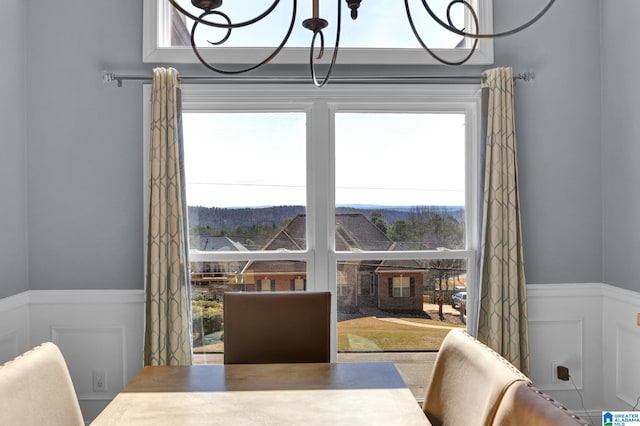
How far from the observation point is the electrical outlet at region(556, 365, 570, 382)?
2.83 metres

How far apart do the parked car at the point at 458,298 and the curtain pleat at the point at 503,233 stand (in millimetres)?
200

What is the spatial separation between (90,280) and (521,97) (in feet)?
8.79

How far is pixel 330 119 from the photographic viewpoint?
2855 mm

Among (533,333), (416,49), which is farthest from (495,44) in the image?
(533,333)

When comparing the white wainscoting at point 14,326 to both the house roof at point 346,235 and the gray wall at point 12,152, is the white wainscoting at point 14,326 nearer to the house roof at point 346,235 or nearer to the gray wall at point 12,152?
the gray wall at point 12,152

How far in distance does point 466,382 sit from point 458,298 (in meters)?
1.62

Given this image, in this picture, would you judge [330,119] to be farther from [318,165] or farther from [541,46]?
[541,46]

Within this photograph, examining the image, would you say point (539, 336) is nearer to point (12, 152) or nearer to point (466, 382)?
point (466, 382)

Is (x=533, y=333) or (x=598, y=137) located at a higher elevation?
(x=598, y=137)

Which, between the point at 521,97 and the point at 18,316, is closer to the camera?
the point at 18,316

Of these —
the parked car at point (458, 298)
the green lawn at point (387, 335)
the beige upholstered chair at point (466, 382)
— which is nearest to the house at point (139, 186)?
the parked car at point (458, 298)

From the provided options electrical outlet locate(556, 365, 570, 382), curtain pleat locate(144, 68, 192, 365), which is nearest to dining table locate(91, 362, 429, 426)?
curtain pleat locate(144, 68, 192, 365)

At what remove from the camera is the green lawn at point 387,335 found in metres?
2.88

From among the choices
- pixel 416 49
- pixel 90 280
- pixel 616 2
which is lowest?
pixel 90 280
